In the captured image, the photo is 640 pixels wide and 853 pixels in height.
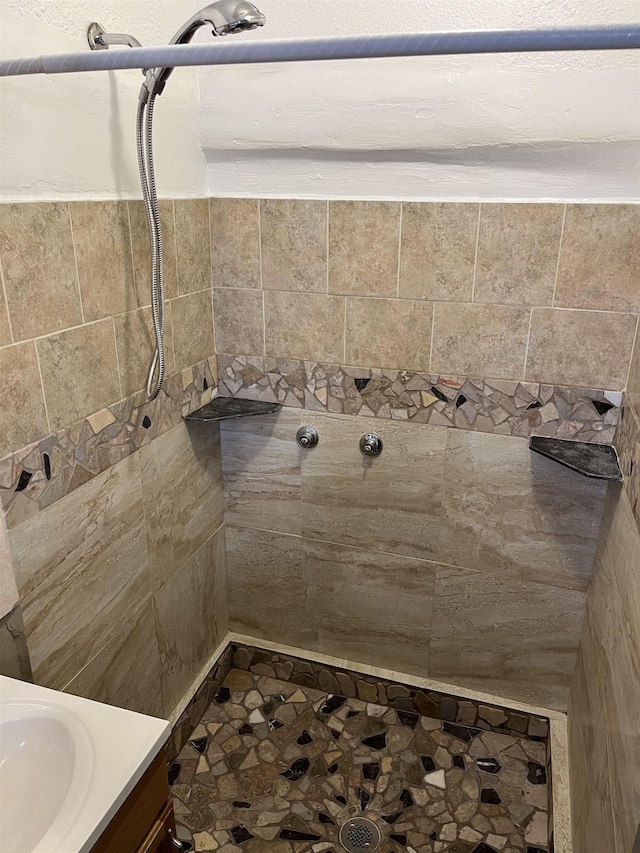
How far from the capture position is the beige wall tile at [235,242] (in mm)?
1730

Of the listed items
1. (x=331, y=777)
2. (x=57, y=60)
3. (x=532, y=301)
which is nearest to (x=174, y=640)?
(x=331, y=777)

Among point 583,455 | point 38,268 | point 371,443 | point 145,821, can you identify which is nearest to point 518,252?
point 583,455

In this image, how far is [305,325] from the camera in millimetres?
1779

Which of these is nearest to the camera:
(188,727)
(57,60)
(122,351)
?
(57,60)

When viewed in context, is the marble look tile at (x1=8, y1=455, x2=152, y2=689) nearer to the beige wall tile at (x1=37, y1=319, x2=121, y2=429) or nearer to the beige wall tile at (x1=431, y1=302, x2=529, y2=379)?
the beige wall tile at (x1=37, y1=319, x2=121, y2=429)

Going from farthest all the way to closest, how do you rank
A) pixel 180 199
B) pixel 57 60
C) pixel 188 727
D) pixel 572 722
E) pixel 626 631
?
pixel 188 727, pixel 572 722, pixel 180 199, pixel 626 631, pixel 57 60

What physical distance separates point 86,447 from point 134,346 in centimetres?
27

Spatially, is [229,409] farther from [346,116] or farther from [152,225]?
[346,116]

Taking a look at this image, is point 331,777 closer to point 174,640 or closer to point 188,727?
point 188,727

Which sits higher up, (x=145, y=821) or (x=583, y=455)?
(x=583, y=455)

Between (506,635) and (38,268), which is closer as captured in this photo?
(38,268)

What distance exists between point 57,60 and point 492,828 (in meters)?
1.94

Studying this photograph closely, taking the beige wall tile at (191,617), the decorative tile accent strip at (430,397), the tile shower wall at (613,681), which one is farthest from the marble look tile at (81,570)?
the tile shower wall at (613,681)

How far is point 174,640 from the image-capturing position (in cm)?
186
